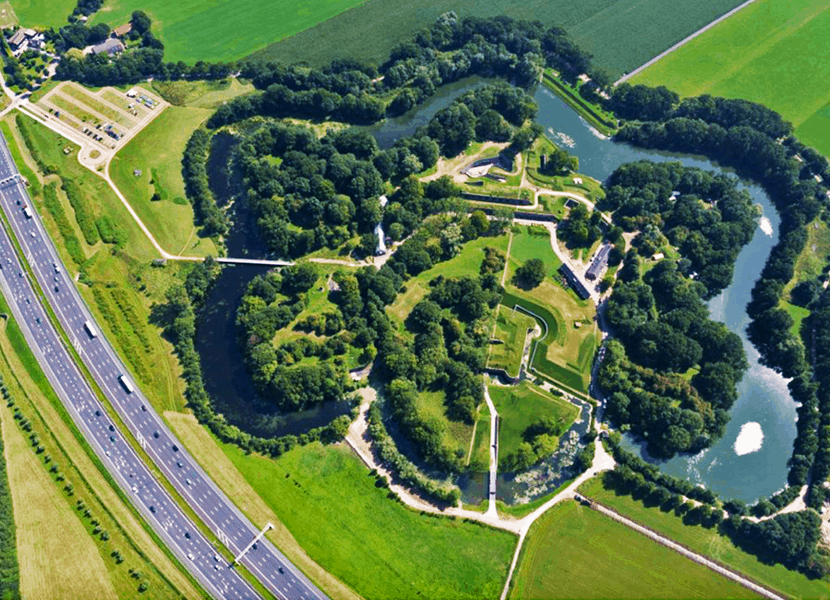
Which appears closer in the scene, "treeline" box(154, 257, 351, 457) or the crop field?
"treeline" box(154, 257, 351, 457)

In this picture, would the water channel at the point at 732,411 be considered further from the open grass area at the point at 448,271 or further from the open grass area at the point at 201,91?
the open grass area at the point at 448,271

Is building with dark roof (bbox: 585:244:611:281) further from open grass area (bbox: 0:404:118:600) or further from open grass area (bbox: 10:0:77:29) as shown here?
open grass area (bbox: 10:0:77:29)

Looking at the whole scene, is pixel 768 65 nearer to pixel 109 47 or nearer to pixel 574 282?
pixel 574 282

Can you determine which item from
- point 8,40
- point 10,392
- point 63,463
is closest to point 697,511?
point 63,463

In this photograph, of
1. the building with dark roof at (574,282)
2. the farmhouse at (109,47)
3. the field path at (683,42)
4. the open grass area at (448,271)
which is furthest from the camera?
the farmhouse at (109,47)

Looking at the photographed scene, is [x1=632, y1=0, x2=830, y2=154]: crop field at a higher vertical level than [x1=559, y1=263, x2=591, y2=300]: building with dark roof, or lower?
higher

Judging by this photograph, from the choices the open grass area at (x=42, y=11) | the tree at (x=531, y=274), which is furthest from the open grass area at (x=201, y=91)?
the tree at (x=531, y=274)

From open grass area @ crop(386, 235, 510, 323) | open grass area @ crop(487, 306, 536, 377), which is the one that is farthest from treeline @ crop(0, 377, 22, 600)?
open grass area @ crop(487, 306, 536, 377)
